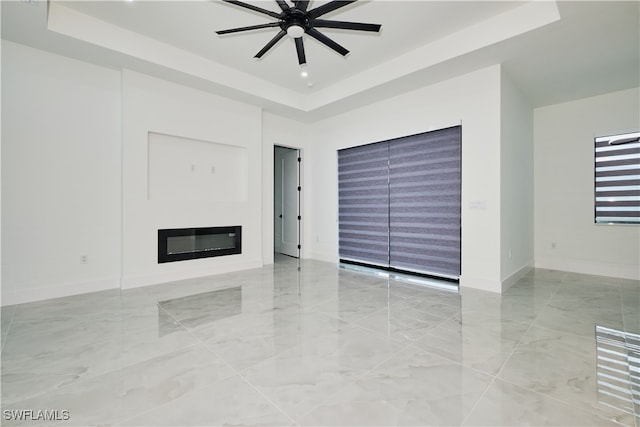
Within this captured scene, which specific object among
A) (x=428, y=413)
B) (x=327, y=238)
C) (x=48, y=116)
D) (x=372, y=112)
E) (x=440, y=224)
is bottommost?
(x=428, y=413)

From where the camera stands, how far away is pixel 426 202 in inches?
189

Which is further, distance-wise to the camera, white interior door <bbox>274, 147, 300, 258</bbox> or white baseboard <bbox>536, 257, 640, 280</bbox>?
white interior door <bbox>274, 147, 300, 258</bbox>

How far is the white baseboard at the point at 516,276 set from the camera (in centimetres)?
418

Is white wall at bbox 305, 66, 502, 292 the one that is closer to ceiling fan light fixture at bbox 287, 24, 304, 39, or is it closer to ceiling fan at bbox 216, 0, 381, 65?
ceiling fan at bbox 216, 0, 381, 65

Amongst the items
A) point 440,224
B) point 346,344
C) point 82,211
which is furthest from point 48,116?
point 440,224

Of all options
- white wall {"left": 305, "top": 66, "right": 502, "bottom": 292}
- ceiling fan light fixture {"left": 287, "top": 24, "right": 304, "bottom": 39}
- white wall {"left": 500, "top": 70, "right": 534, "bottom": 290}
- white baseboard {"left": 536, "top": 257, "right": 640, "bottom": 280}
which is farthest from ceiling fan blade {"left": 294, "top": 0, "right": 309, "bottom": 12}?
white baseboard {"left": 536, "top": 257, "right": 640, "bottom": 280}

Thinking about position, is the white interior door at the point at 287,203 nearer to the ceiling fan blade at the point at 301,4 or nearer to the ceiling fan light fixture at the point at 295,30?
the ceiling fan light fixture at the point at 295,30

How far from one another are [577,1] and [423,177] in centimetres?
265

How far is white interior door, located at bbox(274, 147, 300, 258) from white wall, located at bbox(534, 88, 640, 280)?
207 inches

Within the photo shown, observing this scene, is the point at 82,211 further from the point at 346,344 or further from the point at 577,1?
the point at 577,1

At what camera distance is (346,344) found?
248 centimetres

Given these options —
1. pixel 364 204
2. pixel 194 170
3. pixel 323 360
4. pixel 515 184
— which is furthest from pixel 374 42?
pixel 323 360

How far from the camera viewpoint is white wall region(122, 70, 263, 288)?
14.3 ft

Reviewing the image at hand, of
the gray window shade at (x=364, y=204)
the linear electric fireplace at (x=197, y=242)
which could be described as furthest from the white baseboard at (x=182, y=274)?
the gray window shade at (x=364, y=204)
